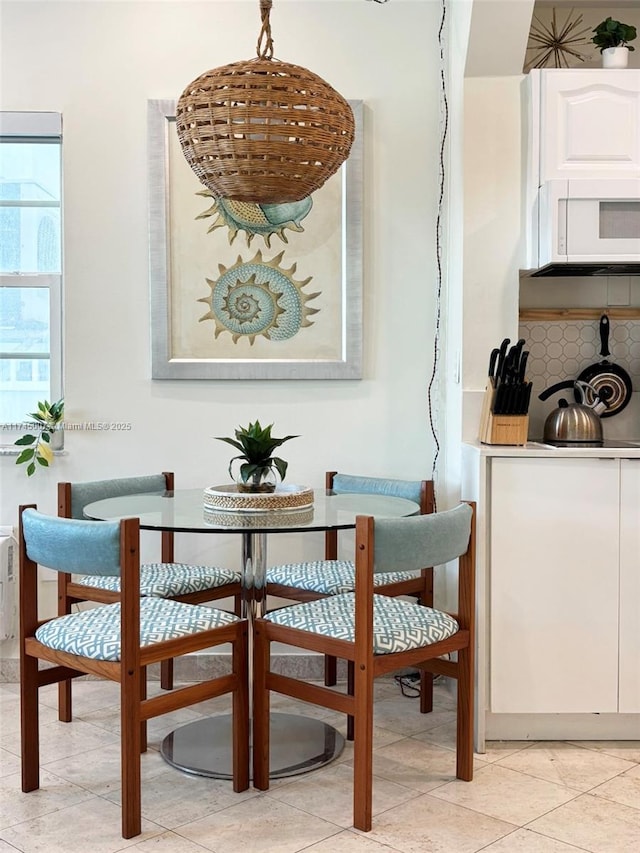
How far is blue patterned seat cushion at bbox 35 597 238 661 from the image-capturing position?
2.31 m

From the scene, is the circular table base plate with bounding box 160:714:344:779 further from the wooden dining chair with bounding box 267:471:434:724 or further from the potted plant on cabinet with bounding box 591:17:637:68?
the potted plant on cabinet with bounding box 591:17:637:68

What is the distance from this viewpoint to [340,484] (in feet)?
10.9

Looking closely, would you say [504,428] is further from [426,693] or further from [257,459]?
[426,693]

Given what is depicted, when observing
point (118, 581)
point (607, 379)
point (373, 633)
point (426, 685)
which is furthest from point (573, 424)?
point (118, 581)

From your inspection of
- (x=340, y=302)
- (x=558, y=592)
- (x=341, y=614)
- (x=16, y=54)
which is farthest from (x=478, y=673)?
(x=16, y=54)

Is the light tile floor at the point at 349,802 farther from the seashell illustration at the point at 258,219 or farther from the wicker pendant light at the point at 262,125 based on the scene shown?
the seashell illustration at the point at 258,219

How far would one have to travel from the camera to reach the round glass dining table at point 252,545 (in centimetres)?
246

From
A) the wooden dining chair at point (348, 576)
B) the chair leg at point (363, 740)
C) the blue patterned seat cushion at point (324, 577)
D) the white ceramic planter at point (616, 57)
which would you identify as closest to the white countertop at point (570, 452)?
the wooden dining chair at point (348, 576)

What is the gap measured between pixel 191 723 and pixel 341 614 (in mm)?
841

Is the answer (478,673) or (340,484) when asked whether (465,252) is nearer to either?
(340,484)

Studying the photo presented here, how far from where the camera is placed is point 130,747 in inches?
88.4

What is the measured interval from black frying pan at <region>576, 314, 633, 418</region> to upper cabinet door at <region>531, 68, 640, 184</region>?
1.91 feet

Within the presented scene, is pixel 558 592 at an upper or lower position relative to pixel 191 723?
Result: upper

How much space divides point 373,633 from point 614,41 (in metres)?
2.13
